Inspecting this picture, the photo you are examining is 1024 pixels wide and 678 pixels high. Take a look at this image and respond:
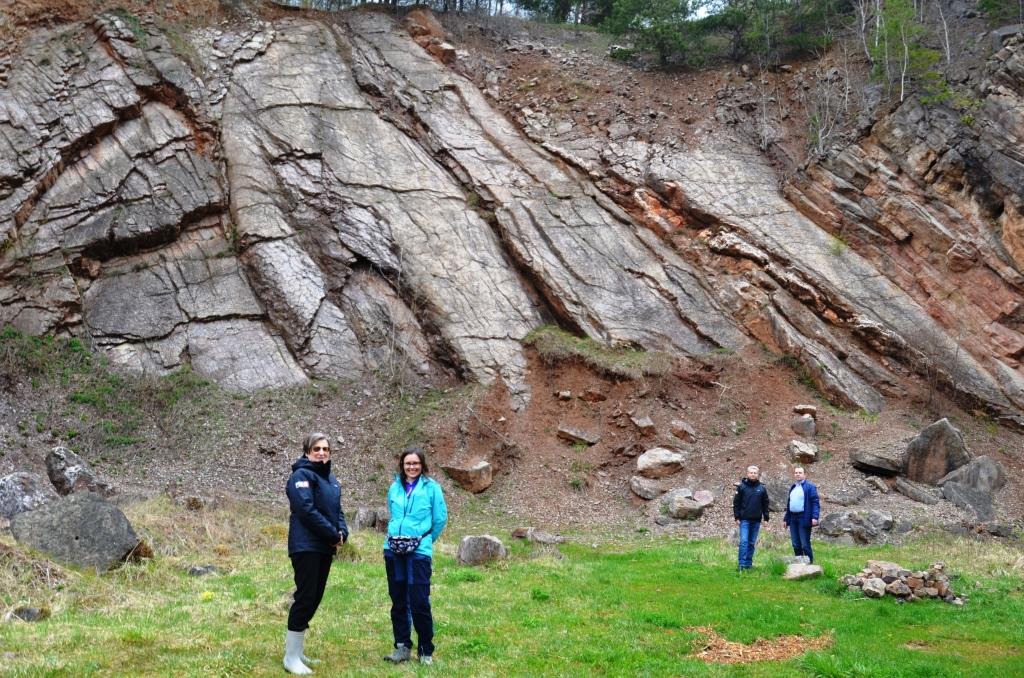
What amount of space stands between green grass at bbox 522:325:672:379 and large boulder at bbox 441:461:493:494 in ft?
13.5

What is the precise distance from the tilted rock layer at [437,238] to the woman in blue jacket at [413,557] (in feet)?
48.8

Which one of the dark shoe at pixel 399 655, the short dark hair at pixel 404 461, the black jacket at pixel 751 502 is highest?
the short dark hair at pixel 404 461

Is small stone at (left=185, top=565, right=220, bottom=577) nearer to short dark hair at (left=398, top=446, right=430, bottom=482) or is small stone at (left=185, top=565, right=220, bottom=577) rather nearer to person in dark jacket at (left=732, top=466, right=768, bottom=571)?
short dark hair at (left=398, top=446, right=430, bottom=482)

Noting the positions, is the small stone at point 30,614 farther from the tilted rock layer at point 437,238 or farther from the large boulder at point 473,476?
the tilted rock layer at point 437,238

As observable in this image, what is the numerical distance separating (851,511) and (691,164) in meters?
13.3

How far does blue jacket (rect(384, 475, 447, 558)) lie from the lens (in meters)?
6.26

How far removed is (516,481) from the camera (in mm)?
18875

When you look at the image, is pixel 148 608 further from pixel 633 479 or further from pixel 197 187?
pixel 197 187

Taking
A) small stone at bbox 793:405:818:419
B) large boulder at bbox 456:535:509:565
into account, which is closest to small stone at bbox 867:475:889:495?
small stone at bbox 793:405:818:419

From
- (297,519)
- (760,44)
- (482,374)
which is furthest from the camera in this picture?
(760,44)

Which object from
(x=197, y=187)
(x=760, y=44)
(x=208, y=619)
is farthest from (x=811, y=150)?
(x=208, y=619)

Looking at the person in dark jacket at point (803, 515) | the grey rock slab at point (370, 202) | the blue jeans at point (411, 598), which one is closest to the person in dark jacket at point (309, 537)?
the blue jeans at point (411, 598)

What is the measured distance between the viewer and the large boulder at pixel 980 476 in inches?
686

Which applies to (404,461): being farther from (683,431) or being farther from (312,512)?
(683,431)
